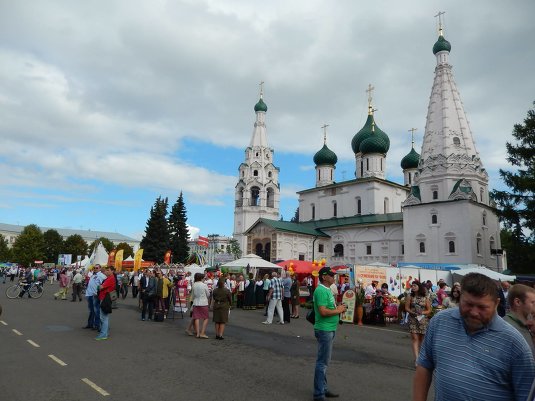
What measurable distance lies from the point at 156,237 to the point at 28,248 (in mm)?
39255

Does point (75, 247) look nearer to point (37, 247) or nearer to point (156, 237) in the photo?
point (37, 247)

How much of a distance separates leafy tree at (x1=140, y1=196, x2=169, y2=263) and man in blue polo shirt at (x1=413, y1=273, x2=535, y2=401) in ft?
204

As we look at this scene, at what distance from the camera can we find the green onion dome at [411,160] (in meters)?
66.2

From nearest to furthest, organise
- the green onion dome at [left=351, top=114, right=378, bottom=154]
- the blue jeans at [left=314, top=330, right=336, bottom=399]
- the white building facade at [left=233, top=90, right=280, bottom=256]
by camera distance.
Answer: the blue jeans at [left=314, top=330, right=336, bottom=399] < the green onion dome at [left=351, top=114, right=378, bottom=154] < the white building facade at [left=233, top=90, right=280, bottom=256]

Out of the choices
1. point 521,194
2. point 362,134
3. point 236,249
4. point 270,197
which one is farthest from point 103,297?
point 270,197

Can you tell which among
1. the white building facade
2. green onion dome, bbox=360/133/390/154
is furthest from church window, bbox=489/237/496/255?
the white building facade

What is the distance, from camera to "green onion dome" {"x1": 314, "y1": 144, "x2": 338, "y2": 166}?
6588 centimetres

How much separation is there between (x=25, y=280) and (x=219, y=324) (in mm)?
16407

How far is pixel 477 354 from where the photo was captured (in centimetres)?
261

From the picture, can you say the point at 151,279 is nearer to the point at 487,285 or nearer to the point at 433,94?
the point at 487,285

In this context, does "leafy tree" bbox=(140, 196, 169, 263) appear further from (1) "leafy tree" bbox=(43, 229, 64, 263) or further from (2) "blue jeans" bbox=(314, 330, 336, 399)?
(2) "blue jeans" bbox=(314, 330, 336, 399)

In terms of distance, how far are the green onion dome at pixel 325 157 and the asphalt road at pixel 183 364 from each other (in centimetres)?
5376

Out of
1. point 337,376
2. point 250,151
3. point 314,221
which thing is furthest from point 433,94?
point 337,376

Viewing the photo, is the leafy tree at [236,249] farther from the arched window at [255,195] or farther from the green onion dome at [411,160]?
the green onion dome at [411,160]
